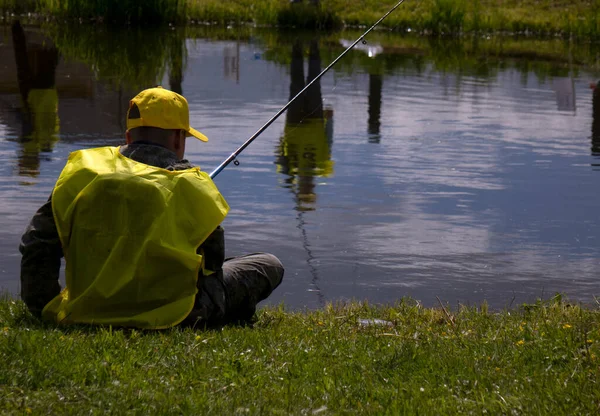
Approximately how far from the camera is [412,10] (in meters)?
34.8

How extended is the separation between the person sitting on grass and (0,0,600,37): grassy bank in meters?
23.8

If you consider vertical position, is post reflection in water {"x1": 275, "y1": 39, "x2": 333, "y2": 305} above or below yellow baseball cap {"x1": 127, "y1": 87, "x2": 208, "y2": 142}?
below

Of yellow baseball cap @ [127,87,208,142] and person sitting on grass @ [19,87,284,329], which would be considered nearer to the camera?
person sitting on grass @ [19,87,284,329]

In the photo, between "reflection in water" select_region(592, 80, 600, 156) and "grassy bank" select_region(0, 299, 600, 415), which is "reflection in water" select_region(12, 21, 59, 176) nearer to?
"grassy bank" select_region(0, 299, 600, 415)

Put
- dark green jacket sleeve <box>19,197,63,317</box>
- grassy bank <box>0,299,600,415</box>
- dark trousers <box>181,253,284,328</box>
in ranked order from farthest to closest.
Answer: dark trousers <box>181,253,284,328</box> → dark green jacket sleeve <box>19,197,63,317</box> → grassy bank <box>0,299,600,415</box>

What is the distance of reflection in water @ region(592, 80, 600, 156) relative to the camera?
1281 cm

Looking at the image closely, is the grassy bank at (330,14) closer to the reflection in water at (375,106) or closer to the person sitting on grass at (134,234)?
the reflection in water at (375,106)

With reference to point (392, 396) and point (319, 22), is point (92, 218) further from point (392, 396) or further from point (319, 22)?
point (319, 22)

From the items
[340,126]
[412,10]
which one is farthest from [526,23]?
[340,126]

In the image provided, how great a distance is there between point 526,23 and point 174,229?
93.7 feet

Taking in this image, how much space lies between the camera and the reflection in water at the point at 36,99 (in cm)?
Result: 1097

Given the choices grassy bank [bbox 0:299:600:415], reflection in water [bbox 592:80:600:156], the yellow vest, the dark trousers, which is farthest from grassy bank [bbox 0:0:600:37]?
the yellow vest

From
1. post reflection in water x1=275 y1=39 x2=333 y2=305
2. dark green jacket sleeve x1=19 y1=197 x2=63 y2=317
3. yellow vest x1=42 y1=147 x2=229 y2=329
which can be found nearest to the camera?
yellow vest x1=42 y1=147 x2=229 y2=329

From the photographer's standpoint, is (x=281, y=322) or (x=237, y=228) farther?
(x=237, y=228)
